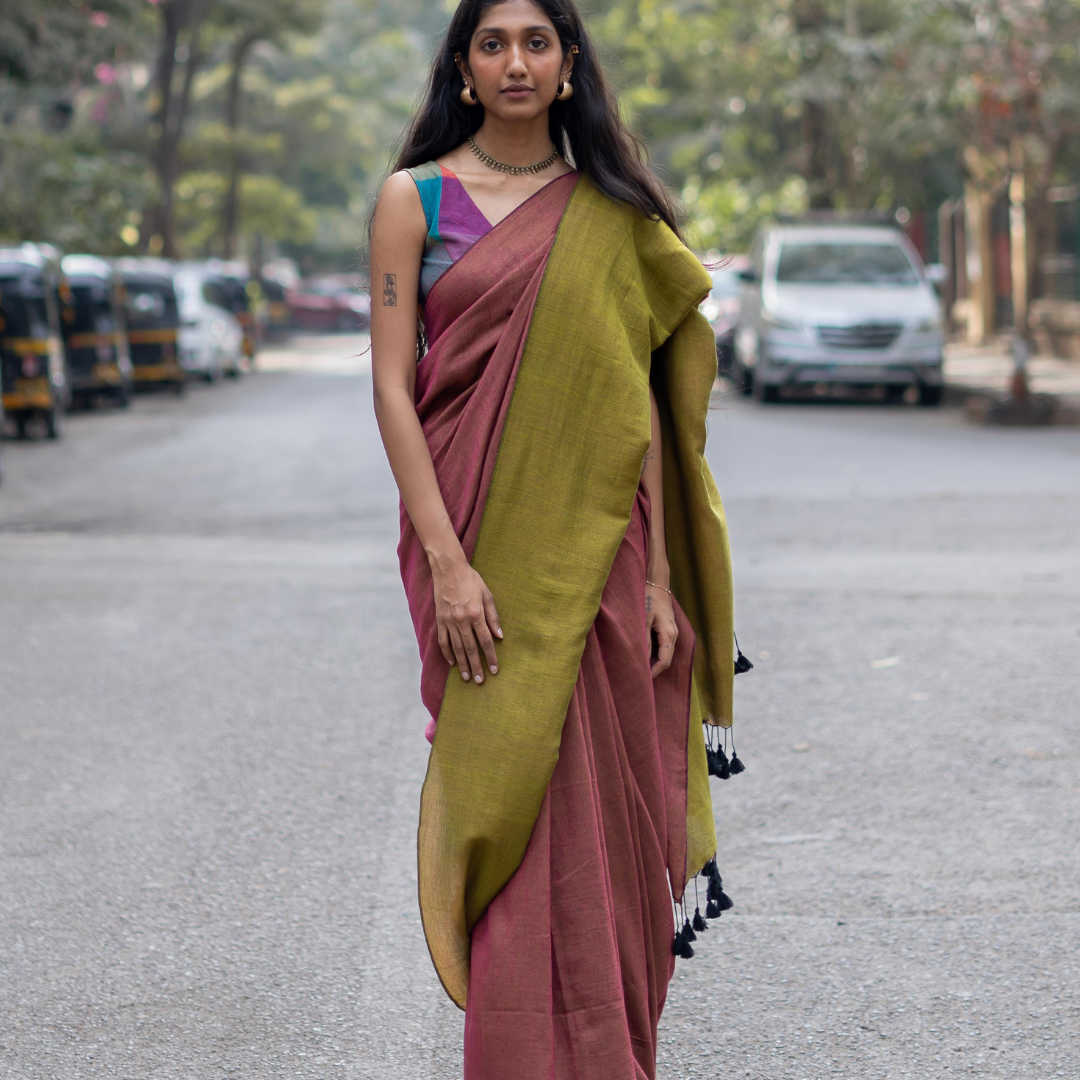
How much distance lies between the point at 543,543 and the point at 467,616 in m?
0.16

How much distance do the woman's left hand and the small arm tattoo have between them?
24.3 inches

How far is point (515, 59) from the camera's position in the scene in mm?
2662

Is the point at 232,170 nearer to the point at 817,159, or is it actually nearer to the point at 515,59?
the point at 817,159

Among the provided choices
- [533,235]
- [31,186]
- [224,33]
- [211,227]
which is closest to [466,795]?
[533,235]

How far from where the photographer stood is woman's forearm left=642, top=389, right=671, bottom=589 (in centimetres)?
280

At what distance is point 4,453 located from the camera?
1703cm

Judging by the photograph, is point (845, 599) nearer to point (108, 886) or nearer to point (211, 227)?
point (108, 886)

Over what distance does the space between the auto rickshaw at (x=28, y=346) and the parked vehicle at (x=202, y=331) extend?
8185mm

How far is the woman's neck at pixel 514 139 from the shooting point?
273cm

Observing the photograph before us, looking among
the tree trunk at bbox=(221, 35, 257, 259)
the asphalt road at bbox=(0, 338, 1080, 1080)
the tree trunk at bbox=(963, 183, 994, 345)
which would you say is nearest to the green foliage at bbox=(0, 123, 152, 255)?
the asphalt road at bbox=(0, 338, 1080, 1080)

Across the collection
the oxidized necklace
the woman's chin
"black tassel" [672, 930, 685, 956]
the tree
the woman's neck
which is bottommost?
"black tassel" [672, 930, 685, 956]

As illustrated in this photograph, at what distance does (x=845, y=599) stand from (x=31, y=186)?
17159 millimetres

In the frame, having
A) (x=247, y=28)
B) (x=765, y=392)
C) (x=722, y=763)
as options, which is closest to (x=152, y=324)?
(x=765, y=392)

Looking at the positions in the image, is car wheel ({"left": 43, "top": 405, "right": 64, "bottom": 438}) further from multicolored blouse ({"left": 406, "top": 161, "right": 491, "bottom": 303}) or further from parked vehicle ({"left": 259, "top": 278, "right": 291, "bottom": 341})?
parked vehicle ({"left": 259, "top": 278, "right": 291, "bottom": 341})
